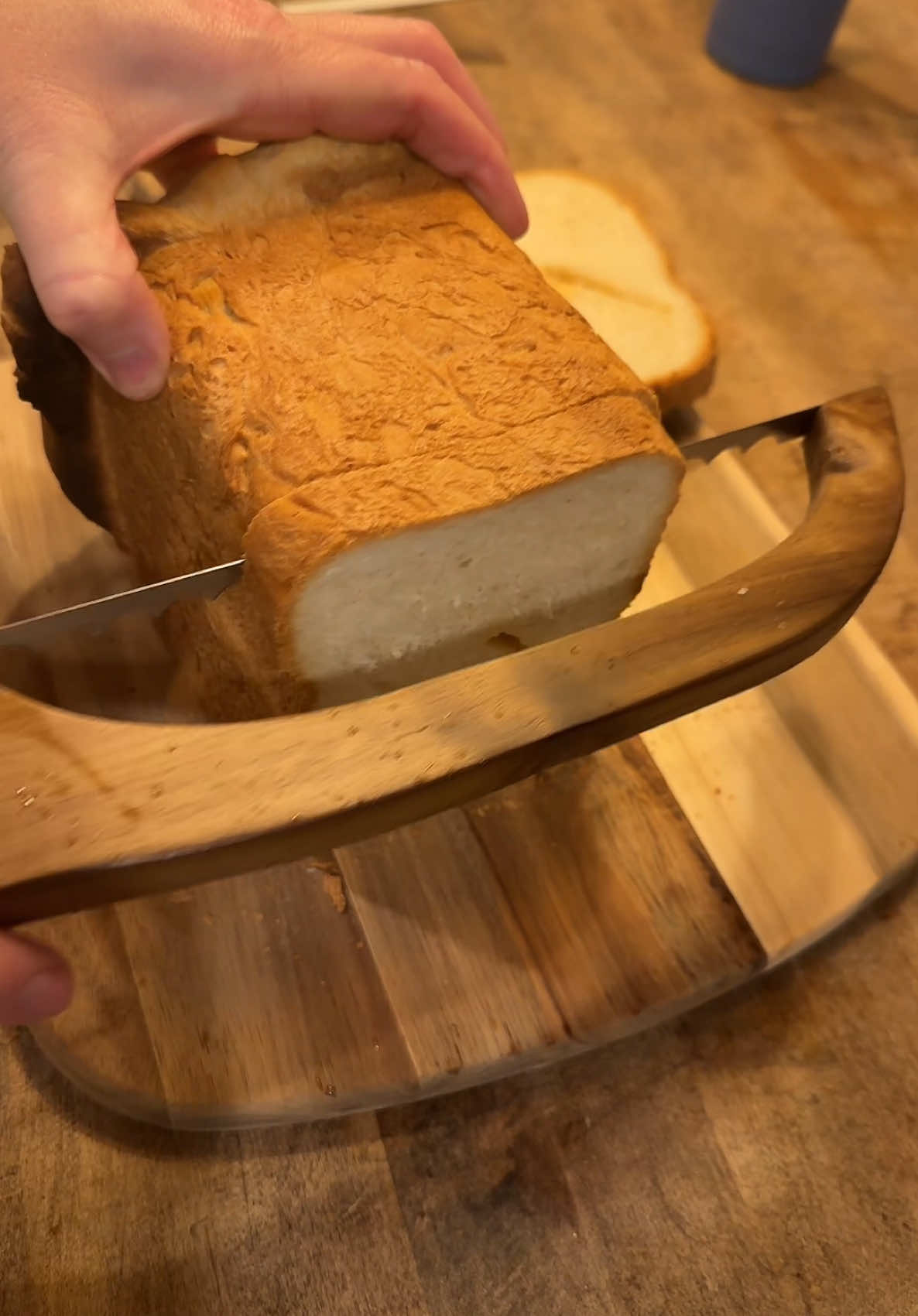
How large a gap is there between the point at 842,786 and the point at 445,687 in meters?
0.58

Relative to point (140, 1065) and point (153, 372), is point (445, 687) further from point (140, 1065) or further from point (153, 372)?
point (140, 1065)

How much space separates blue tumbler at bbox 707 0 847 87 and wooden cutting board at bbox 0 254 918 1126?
1.45 m

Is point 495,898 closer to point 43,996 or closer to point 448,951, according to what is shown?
point 448,951

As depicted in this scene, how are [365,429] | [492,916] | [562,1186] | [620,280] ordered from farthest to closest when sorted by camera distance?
1. [620,280]
2. [492,916]
3. [562,1186]
4. [365,429]

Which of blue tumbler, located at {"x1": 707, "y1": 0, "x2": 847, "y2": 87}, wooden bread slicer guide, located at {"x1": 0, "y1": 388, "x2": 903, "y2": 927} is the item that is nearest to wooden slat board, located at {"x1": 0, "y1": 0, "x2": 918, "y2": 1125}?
wooden bread slicer guide, located at {"x1": 0, "y1": 388, "x2": 903, "y2": 927}

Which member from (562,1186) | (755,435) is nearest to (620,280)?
(755,435)

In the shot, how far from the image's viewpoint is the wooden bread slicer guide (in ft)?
2.02

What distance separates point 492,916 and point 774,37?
6.10 feet

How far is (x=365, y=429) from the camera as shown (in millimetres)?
777

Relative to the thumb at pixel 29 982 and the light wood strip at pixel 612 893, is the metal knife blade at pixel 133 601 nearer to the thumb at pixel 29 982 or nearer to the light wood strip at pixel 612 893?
the thumb at pixel 29 982

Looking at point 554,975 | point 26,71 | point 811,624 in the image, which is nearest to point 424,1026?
point 554,975

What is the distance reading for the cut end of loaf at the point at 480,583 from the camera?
2.52 ft

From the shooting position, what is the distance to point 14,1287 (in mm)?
818

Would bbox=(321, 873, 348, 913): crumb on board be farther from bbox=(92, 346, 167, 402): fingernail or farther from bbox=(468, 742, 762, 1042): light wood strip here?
bbox=(92, 346, 167, 402): fingernail
